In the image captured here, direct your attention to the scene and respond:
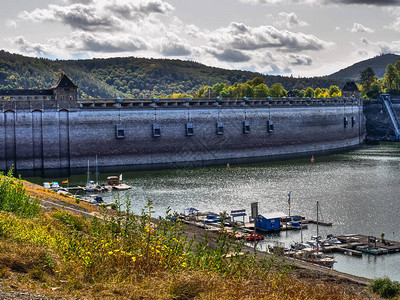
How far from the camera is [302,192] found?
178ft

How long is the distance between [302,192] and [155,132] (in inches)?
1203

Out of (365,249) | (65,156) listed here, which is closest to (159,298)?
(365,249)

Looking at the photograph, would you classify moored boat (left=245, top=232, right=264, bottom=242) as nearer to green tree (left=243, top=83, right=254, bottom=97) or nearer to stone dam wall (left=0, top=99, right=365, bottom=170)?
stone dam wall (left=0, top=99, right=365, bottom=170)

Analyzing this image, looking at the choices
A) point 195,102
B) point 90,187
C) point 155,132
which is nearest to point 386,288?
point 90,187

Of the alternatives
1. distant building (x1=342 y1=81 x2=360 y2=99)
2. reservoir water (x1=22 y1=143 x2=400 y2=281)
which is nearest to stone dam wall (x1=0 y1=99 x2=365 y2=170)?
reservoir water (x1=22 y1=143 x2=400 y2=281)

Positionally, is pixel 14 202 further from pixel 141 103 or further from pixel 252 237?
pixel 141 103

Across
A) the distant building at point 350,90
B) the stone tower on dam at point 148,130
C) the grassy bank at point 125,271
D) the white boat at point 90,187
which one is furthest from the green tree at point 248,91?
the grassy bank at point 125,271

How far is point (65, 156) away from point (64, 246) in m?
59.5

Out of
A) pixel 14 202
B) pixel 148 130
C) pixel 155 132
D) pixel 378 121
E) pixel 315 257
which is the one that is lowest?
pixel 315 257

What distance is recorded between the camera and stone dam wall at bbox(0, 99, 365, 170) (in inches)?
2773

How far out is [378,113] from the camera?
433 ft

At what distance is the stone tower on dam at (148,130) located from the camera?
70500 millimetres

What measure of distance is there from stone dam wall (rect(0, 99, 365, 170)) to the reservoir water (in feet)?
19.1

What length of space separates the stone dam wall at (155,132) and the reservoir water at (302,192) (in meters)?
5.82
